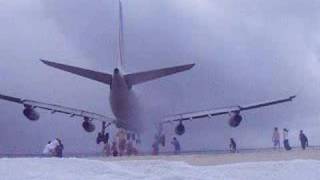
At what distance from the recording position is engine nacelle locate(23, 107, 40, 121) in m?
43.2

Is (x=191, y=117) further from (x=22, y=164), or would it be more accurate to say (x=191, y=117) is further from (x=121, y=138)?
(x=22, y=164)

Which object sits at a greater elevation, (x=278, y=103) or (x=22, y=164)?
(x=278, y=103)

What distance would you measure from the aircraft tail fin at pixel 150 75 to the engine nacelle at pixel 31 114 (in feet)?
24.2

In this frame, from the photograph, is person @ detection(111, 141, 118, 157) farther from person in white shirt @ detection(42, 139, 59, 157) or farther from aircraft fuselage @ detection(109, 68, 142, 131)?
aircraft fuselage @ detection(109, 68, 142, 131)

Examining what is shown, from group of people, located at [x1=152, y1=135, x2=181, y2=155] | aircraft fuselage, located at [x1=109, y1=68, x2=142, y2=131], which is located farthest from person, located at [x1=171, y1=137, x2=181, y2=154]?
aircraft fuselage, located at [x1=109, y1=68, x2=142, y2=131]

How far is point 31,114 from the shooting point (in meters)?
43.5

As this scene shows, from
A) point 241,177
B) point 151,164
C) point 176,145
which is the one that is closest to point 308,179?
point 241,177

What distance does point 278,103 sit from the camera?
46.6 m

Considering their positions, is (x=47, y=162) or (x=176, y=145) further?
(x=176, y=145)

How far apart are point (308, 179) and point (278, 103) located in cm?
3449

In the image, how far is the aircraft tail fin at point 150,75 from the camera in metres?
47.5

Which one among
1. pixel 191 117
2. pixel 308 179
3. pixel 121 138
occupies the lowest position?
pixel 308 179

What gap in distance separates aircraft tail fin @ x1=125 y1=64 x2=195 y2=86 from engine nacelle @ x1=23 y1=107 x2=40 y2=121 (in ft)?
24.2

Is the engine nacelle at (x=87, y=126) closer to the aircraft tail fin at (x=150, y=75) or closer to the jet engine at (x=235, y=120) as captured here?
the aircraft tail fin at (x=150, y=75)
